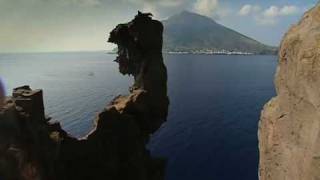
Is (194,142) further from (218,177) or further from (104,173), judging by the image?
(104,173)

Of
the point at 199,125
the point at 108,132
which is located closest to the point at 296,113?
the point at 108,132

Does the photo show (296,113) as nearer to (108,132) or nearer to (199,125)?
(108,132)

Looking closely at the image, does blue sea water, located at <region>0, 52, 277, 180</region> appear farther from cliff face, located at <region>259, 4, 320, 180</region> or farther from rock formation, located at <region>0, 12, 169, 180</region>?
cliff face, located at <region>259, 4, 320, 180</region>

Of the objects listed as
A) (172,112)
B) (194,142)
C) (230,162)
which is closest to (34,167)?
(230,162)

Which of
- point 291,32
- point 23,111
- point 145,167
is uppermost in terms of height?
point 291,32

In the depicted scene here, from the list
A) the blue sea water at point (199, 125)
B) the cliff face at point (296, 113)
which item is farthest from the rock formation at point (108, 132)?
the blue sea water at point (199, 125)

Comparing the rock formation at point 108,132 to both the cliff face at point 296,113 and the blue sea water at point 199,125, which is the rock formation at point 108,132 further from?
the blue sea water at point 199,125
